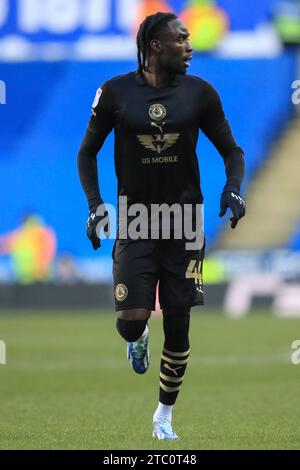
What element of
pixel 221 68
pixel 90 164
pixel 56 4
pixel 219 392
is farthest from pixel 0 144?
pixel 90 164

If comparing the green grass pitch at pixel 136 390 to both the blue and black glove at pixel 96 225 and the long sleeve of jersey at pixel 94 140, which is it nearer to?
the blue and black glove at pixel 96 225

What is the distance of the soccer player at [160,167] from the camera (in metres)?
7.11

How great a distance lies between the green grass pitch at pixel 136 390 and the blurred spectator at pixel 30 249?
8295mm

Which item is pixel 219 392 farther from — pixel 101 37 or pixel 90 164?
pixel 101 37

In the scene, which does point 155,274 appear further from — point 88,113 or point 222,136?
point 88,113

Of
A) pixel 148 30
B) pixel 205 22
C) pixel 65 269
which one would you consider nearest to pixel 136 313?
pixel 148 30

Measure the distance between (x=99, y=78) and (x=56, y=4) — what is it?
86.2 inches

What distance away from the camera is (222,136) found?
7.32m

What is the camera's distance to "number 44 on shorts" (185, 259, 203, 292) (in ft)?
23.6

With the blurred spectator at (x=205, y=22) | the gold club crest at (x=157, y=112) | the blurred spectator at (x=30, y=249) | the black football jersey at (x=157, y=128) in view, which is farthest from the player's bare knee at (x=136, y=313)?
the blurred spectator at (x=205, y=22)

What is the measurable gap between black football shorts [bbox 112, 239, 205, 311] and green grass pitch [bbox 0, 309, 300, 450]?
0.82m

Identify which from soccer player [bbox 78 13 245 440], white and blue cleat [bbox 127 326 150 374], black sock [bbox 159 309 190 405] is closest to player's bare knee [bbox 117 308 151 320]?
soccer player [bbox 78 13 245 440]

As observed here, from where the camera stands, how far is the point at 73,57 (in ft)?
100

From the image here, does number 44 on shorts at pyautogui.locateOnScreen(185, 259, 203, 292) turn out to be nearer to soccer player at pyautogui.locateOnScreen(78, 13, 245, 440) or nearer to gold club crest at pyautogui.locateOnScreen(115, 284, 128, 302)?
soccer player at pyautogui.locateOnScreen(78, 13, 245, 440)
